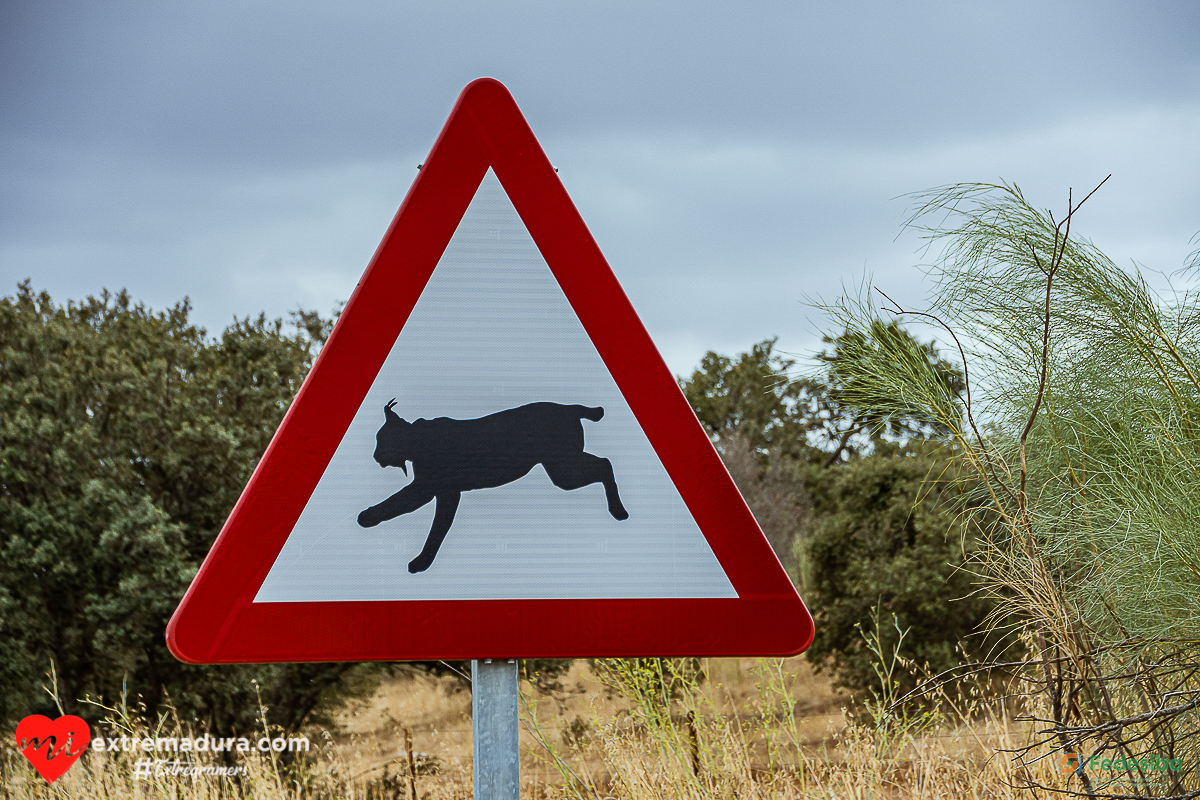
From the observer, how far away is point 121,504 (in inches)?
320

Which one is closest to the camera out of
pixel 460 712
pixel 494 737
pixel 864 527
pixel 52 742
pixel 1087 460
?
pixel 494 737

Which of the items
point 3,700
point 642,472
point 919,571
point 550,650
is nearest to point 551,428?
point 642,472

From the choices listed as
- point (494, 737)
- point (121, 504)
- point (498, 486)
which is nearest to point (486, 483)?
point (498, 486)

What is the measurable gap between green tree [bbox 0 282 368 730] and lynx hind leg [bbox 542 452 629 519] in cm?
767

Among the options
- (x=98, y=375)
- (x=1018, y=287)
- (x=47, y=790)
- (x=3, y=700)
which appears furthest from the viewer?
(x=98, y=375)

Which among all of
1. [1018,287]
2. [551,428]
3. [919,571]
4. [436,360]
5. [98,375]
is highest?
[98,375]

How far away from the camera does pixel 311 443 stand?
129 cm

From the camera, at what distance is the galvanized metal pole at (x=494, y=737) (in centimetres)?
118

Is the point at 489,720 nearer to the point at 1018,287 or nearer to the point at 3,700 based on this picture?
the point at 1018,287

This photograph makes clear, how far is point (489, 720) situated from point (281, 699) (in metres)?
9.02

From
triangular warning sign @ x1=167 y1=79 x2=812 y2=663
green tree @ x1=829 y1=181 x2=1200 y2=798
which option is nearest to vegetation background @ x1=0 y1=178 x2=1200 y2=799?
green tree @ x1=829 y1=181 x2=1200 y2=798

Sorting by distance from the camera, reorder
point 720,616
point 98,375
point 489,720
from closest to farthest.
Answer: point 489,720 → point 720,616 → point 98,375

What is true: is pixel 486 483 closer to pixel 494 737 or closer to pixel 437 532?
pixel 437 532

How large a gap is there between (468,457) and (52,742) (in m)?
4.64
